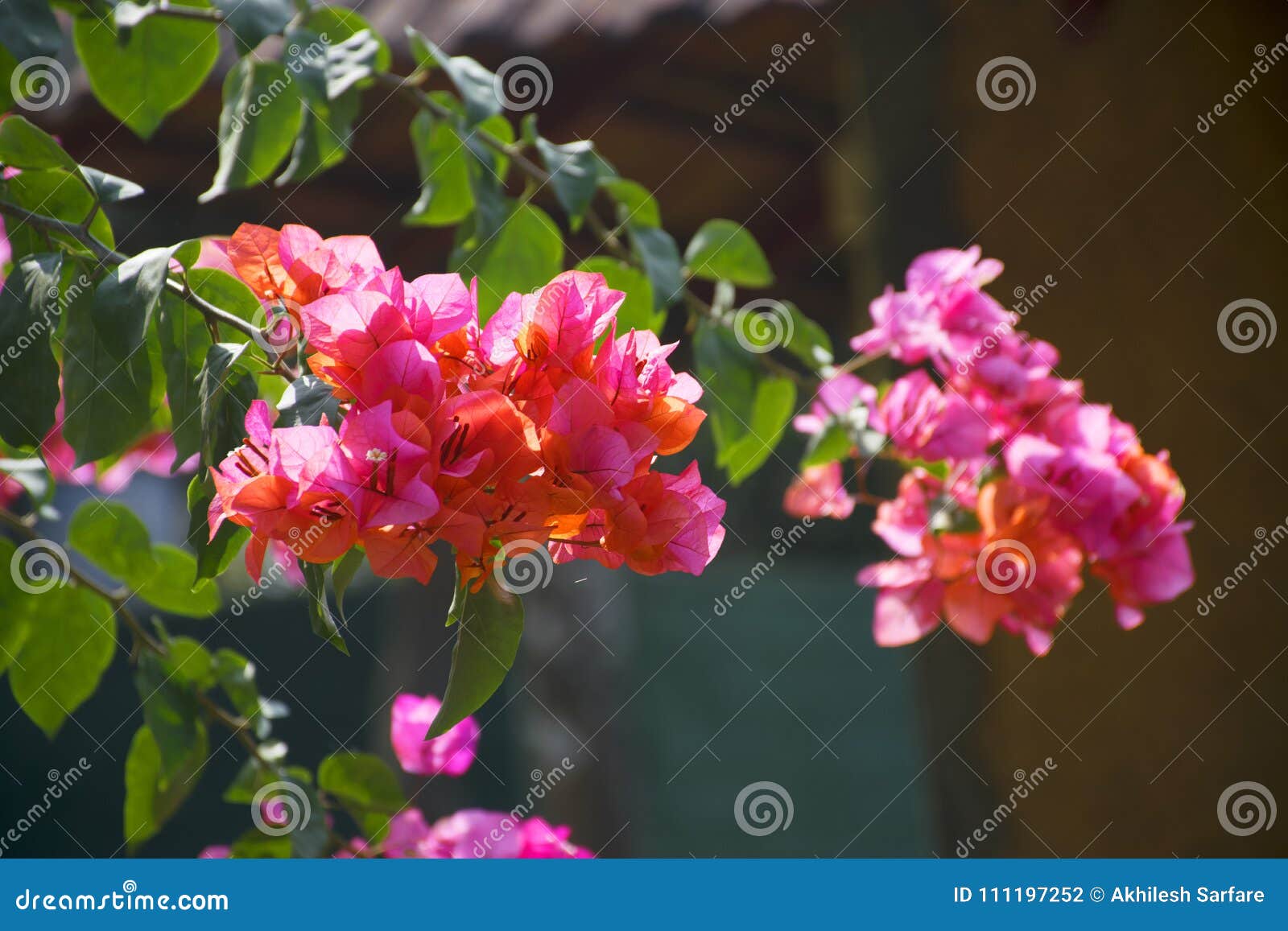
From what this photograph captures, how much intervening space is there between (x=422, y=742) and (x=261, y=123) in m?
0.61

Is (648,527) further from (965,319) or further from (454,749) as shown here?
(454,749)

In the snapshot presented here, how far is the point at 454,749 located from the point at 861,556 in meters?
2.93

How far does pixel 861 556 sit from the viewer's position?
402 cm

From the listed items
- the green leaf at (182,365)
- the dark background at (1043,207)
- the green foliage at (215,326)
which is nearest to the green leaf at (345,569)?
the green foliage at (215,326)

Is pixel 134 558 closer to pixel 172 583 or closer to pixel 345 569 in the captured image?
pixel 172 583

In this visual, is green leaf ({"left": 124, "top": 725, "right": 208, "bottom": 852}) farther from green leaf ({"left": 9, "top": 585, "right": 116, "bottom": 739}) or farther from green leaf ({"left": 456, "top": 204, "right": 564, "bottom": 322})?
green leaf ({"left": 456, "top": 204, "right": 564, "bottom": 322})

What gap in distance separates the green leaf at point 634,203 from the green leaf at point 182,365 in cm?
45

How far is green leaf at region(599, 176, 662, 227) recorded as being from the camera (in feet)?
3.38

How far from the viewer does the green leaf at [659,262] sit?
969 millimetres

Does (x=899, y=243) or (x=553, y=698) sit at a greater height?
(x=899, y=243)

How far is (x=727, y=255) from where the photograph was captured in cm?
112

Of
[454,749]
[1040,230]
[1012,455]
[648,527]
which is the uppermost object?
[1040,230]

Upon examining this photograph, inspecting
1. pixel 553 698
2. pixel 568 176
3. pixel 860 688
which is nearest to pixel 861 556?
pixel 860 688

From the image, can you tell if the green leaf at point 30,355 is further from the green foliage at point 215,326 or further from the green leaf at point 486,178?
the green leaf at point 486,178
